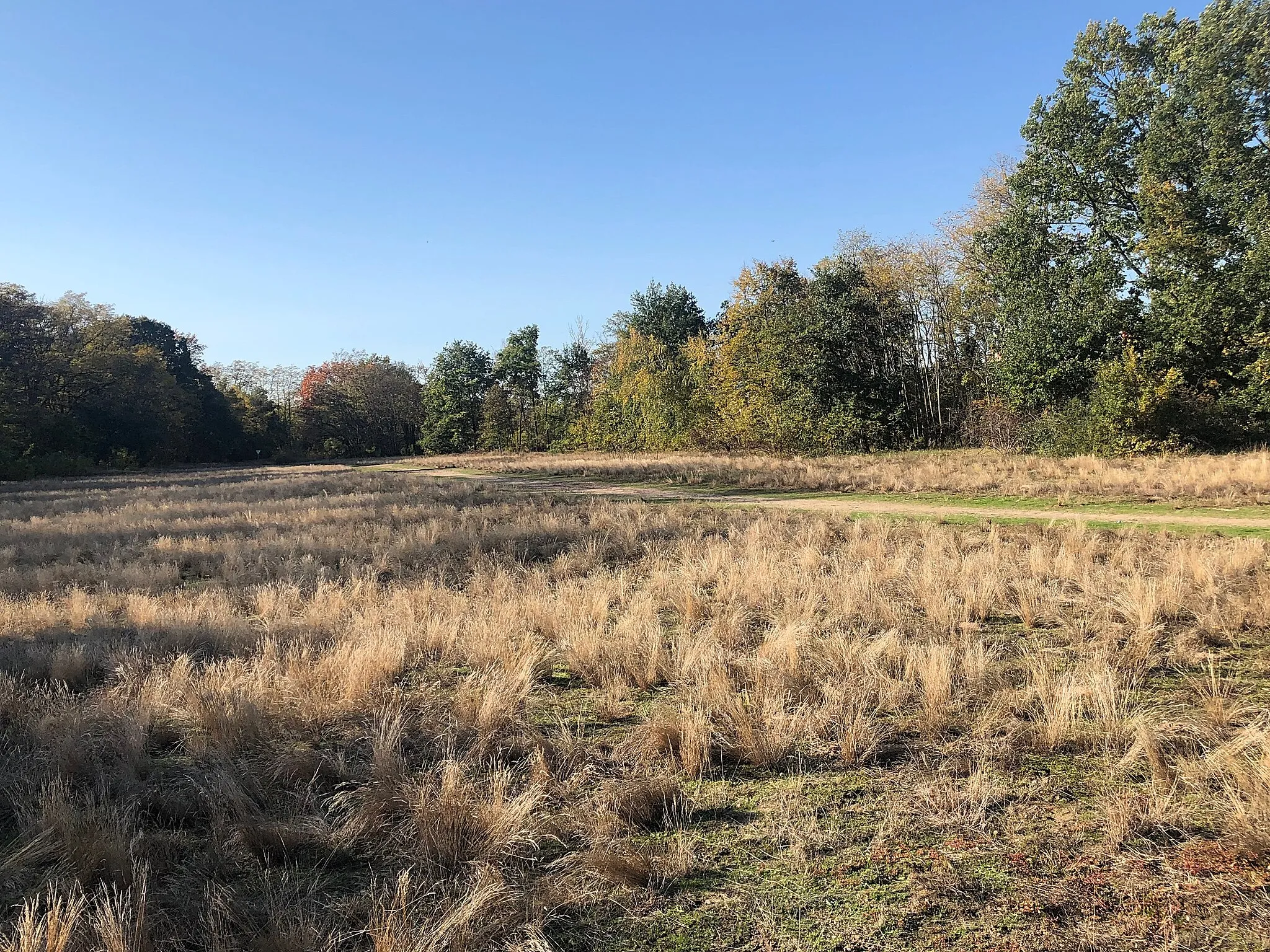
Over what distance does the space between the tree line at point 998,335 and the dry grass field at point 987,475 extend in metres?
3.98

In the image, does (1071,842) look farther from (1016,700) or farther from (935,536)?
(935,536)

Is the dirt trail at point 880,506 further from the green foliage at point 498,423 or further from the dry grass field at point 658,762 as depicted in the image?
the green foliage at point 498,423

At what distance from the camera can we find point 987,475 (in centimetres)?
2122

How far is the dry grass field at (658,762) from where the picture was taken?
9.18 ft

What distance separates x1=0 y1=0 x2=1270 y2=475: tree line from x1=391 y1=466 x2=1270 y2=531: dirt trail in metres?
12.7

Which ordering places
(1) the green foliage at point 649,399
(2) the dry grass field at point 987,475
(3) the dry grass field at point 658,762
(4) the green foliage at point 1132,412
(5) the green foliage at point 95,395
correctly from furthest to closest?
(1) the green foliage at point 649,399, (5) the green foliage at point 95,395, (4) the green foliage at point 1132,412, (2) the dry grass field at point 987,475, (3) the dry grass field at point 658,762

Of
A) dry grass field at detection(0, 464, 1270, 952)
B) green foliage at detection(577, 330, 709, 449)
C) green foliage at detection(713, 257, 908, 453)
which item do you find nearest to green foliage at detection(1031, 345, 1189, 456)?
green foliage at detection(713, 257, 908, 453)

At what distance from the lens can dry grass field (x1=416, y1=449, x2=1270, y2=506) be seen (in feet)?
50.9

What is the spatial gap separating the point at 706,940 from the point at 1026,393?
32.6 meters

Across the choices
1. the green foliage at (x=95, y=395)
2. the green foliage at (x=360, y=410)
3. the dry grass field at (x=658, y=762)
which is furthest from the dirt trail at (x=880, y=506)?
the green foliage at (x=360, y=410)

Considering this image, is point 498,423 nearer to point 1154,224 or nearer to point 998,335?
point 998,335

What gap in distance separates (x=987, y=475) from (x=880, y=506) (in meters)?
6.71

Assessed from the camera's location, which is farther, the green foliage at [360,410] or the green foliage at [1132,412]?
the green foliage at [360,410]

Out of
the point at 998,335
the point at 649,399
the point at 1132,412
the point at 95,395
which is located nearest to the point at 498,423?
the point at 649,399
